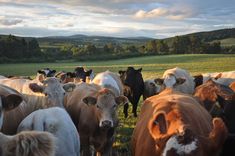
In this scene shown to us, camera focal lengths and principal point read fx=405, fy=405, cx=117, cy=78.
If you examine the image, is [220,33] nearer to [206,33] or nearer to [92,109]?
[206,33]

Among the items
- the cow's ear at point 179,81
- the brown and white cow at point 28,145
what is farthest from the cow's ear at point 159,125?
the cow's ear at point 179,81

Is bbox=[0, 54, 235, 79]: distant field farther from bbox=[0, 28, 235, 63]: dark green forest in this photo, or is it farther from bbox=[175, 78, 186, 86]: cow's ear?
bbox=[175, 78, 186, 86]: cow's ear

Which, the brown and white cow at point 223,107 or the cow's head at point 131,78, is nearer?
the brown and white cow at point 223,107

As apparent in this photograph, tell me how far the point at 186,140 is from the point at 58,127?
1.84 m

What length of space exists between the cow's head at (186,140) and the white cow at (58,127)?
1236mm

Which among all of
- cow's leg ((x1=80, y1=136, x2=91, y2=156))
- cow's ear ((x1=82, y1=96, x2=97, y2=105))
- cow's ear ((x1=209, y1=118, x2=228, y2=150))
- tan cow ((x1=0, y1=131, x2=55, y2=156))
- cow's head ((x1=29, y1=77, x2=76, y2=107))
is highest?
tan cow ((x1=0, y1=131, x2=55, y2=156))

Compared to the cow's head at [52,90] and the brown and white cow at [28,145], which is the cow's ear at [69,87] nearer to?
the cow's head at [52,90]

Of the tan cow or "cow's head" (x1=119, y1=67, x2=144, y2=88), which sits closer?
the tan cow

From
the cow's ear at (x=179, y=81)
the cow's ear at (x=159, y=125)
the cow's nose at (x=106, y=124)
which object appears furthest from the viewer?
the cow's ear at (x=179, y=81)

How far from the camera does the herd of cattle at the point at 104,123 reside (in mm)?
3884

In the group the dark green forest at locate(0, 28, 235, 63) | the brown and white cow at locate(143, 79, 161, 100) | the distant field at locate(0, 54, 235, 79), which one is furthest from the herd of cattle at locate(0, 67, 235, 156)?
the dark green forest at locate(0, 28, 235, 63)

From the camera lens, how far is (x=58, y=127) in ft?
16.7

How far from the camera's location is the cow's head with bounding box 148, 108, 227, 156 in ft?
12.8

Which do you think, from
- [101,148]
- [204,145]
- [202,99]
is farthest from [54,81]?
[204,145]
